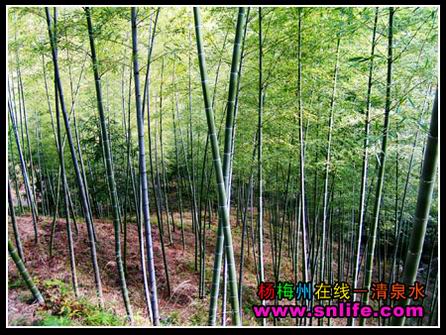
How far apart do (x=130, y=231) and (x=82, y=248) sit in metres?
2.01

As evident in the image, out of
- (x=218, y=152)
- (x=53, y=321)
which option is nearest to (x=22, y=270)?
(x=53, y=321)

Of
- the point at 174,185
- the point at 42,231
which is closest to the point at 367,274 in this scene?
the point at 42,231

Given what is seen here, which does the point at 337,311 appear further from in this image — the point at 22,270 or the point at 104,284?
the point at 104,284

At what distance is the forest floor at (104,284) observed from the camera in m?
3.56

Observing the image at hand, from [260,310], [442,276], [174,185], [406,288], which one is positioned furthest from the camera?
[174,185]

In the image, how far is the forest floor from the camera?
3.56 meters

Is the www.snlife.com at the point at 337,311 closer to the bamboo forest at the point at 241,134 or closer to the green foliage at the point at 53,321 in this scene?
the bamboo forest at the point at 241,134

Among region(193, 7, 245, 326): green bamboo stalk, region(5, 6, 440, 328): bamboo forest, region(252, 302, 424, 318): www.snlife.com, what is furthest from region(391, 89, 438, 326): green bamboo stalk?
region(193, 7, 245, 326): green bamboo stalk

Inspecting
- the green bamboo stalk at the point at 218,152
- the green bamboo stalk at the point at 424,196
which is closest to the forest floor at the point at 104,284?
the green bamboo stalk at the point at 218,152

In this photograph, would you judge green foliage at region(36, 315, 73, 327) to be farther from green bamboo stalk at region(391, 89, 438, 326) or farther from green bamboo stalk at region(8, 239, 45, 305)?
green bamboo stalk at region(391, 89, 438, 326)

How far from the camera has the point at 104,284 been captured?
599cm

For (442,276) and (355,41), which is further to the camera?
(355,41)

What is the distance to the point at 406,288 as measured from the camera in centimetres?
191
